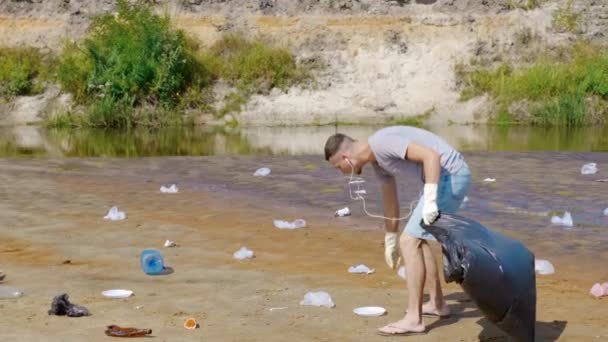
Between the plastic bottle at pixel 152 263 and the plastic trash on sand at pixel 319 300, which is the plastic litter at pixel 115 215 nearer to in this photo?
the plastic bottle at pixel 152 263

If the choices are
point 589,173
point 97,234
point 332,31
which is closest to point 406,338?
point 97,234

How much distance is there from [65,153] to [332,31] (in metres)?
13.1

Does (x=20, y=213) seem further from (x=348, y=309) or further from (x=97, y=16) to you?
(x=97, y=16)

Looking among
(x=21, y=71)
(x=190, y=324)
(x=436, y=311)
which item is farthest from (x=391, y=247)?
(x=21, y=71)

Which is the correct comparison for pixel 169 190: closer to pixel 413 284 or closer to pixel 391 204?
pixel 391 204

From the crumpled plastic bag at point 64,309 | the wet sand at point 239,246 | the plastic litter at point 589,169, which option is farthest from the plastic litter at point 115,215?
the plastic litter at point 589,169

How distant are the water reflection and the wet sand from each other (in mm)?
4258

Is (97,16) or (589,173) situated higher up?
(97,16)

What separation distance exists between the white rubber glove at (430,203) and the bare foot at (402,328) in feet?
2.35

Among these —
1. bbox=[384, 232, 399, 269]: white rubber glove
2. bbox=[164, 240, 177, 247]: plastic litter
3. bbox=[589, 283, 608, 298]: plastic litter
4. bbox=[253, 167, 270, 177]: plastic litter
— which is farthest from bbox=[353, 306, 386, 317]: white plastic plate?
bbox=[253, 167, 270, 177]: plastic litter

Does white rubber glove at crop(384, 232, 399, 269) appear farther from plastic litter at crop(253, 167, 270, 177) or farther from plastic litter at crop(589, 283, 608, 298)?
plastic litter at crop(253, 167, 270, 177)

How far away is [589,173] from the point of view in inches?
606

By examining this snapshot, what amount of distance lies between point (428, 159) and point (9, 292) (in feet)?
11.1

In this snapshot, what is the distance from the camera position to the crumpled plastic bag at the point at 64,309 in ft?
24.3
